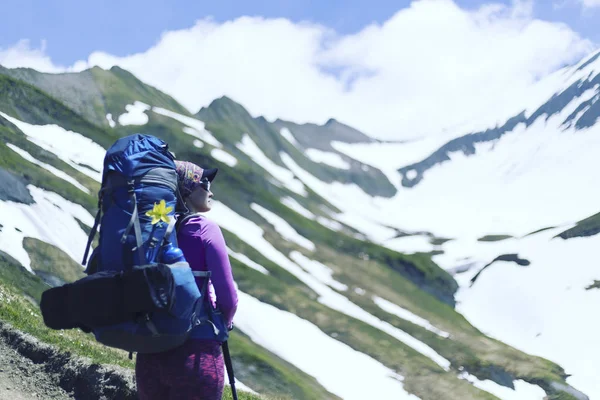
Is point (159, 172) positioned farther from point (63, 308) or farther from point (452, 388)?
point (452, 388)

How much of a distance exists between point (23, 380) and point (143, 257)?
742 cm

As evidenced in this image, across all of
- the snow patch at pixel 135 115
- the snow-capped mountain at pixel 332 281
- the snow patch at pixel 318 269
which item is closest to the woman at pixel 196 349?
the snow-capped mountain at pixel 332 281

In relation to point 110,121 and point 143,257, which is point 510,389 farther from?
point 110,121

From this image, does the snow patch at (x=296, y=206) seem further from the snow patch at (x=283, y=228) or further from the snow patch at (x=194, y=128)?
the snow patch at (x=283, y=228)

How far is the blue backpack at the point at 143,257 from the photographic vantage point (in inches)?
265

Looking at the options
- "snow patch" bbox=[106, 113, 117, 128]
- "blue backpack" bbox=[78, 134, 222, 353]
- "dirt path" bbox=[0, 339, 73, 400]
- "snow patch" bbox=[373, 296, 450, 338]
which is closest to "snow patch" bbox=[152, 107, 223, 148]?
"snow patch" bbox=[106, 113, 117, 128]

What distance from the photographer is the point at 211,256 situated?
24.2ft

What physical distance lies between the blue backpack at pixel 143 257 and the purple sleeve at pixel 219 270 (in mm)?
122

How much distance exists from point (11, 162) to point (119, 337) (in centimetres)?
5758

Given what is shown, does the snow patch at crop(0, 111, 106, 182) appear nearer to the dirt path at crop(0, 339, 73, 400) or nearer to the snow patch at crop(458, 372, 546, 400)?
the snow patch at crop(458, 372, 546, 400)

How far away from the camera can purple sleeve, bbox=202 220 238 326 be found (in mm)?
7383

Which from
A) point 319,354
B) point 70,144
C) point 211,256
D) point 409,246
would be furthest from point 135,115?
point 211,256

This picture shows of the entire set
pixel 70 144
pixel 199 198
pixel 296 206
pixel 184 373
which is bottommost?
pixel 184 373

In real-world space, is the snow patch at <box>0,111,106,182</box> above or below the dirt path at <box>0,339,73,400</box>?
above
